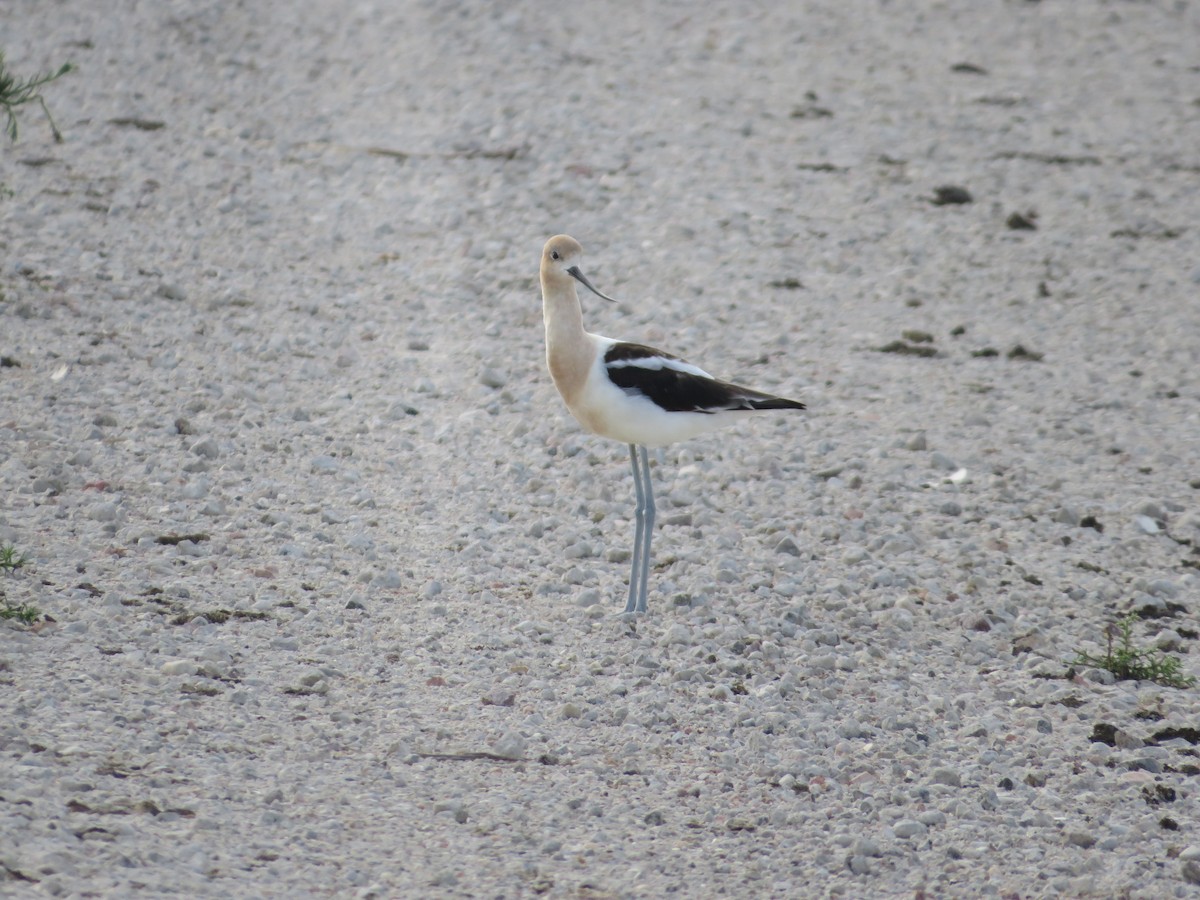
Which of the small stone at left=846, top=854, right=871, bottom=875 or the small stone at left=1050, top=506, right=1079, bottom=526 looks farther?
the small stone at left=1050, top=506, right=1079, bottom=526

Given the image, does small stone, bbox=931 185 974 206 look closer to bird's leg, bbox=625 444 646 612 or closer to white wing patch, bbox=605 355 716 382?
white wing patch, bbox=605 355 716 382

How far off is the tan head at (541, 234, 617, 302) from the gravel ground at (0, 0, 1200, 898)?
52.2 inches

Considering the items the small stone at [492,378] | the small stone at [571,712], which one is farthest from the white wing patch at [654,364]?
the small stone at [492,378]

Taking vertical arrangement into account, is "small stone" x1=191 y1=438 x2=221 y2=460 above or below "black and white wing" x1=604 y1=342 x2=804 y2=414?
below

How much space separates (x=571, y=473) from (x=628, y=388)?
151 centimetres

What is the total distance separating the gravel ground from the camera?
16.4 feet

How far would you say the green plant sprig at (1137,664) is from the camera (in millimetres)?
6102

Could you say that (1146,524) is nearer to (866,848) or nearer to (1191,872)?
(1191,872)

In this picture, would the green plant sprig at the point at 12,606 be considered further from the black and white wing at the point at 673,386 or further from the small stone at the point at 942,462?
the small stone at the point at 942,462

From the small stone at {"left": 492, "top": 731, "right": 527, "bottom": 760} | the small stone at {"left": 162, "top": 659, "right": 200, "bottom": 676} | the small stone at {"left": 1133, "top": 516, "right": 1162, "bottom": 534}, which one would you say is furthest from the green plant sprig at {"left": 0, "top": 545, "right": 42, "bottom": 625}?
the small stone at {"left": 1133, "top": 516, "right": 1162, "bottom": 534}

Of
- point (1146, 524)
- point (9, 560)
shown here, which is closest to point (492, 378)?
point (9, 560)

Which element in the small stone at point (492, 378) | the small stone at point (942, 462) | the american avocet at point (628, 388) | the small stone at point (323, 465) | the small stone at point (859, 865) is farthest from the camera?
the small stone at point (492, 378)

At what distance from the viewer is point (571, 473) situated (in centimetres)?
766

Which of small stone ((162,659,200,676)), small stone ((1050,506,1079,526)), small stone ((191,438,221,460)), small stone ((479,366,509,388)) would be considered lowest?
small stone ((1050,506,1079,526))
